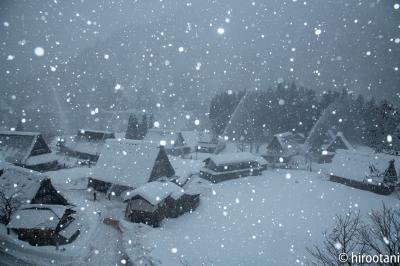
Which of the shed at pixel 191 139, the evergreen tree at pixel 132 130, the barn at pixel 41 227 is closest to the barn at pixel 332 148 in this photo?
the shed at pixel 191 139

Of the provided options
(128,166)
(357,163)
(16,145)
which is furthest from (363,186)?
(16,145)

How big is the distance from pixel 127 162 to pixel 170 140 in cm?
2679

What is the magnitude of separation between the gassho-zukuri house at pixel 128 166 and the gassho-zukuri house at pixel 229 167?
304 inches

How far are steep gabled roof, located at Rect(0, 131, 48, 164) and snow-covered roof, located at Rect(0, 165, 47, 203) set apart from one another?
13.2m

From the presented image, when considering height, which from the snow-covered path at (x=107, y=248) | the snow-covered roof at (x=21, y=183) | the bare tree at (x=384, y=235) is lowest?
the snow-covered path at (x=107, y=248)

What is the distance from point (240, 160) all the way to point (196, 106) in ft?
258

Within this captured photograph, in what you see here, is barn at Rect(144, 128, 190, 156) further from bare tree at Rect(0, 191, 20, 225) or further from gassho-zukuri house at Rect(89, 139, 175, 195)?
bare tree at Rect(0, 191, 20, 225)

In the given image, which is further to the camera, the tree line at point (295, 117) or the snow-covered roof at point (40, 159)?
the tree line at point (295, 117)

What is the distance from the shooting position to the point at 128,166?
1331 inches

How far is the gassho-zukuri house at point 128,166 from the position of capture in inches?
1287

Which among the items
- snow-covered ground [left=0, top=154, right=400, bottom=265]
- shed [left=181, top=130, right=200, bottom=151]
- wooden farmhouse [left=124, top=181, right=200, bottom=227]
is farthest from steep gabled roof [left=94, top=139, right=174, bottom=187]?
shed [left=181, top=130, right=200, bottom=151]

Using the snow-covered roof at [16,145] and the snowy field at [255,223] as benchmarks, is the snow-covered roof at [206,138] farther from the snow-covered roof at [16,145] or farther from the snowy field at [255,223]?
the snow-covered roof at [16,145]

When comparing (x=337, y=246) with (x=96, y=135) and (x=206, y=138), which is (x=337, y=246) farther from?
(x=206, y=138)

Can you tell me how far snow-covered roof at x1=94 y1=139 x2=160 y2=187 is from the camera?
107ft
